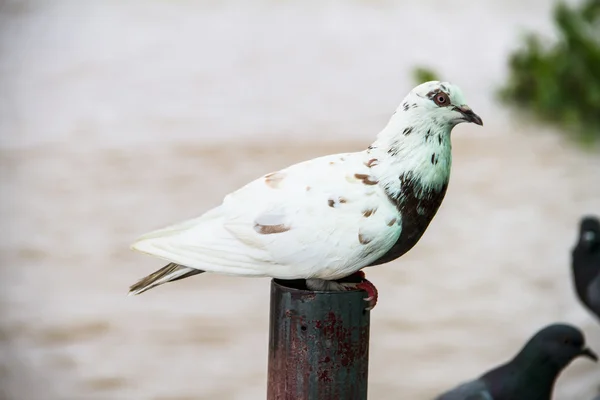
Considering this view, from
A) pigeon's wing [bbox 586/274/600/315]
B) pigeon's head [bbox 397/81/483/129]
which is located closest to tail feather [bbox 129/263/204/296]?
pigeon's head [bbox 397/81/483/129]

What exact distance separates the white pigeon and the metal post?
0.04 m

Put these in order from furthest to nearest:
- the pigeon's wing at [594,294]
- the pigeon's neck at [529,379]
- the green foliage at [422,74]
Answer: the green foliage at [422,74] → the pigeon's wing at [594,294] → the pigeon's neck at [529,379]

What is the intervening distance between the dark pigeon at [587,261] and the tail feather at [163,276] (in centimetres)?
201

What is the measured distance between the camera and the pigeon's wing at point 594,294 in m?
3.15

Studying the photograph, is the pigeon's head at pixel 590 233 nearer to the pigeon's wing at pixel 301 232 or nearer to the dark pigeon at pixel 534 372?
the dark pigeon at pixel 534 372

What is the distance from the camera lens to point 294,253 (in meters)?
1.49

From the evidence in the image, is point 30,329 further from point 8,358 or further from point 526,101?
point 526,101

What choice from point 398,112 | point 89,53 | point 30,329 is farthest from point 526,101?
point 398,112

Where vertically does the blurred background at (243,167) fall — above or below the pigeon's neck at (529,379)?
above

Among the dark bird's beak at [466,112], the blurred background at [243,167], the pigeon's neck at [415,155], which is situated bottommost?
the pigeon's neck at [415,155]

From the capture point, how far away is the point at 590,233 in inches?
127

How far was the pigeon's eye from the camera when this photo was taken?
4.91 feet

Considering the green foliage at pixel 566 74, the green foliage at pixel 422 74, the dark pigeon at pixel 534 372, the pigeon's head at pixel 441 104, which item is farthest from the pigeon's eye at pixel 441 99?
the green foliage at pixel 566 74

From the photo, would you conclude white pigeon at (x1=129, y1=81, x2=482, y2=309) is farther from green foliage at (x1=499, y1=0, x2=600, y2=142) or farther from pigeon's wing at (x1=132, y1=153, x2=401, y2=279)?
green foliage at (x1=499, y1=0, x2=600, y2=142)
